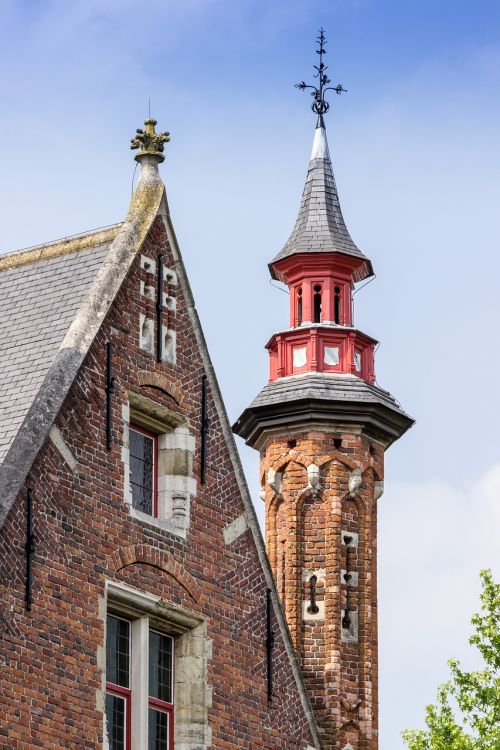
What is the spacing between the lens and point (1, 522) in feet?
69.1

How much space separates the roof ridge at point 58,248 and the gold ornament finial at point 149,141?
3.24 feet

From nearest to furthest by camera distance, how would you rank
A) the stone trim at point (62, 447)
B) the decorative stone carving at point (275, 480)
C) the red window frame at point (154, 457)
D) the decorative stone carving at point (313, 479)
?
the stone trim at point (62, 447)
the red window frame at point (154, 457)
the decorative stone carving at point (313, 479)
the decorative stone carving at point (275, 480)

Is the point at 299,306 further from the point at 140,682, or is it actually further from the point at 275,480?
the point at 140,682

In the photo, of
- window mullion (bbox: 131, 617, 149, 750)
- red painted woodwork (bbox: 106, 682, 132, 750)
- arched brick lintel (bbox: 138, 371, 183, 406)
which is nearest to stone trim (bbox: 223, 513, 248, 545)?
arched brick lintel (bbox: 138, 371, 183, 406)

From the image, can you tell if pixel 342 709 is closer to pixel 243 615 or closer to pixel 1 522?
pixel 243 615

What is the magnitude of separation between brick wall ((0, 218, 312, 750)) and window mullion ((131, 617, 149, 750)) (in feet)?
1.39

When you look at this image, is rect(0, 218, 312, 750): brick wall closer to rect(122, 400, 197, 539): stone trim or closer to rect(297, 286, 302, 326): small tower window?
rect(122, 400, 197, 539): stone trim

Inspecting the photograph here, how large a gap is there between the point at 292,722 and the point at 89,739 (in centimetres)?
385

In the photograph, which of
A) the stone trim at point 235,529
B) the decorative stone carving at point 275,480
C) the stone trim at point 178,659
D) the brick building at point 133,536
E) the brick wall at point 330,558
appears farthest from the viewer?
the decorative stone carving at point 275,480

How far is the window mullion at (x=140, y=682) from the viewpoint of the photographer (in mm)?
22484

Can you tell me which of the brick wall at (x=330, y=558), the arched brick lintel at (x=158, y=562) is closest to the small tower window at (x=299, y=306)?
the brick wall at (x=330, y=558)

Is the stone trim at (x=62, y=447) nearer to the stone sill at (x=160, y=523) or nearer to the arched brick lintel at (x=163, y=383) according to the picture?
the stone sill at (x=160, y=523)

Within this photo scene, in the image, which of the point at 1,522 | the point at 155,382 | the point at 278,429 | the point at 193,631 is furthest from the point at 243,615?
the point at 278,429

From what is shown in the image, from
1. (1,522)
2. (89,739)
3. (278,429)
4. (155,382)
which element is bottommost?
(89,739)
